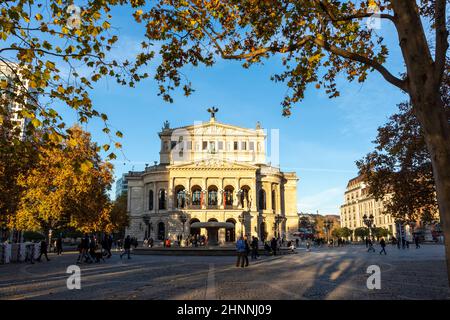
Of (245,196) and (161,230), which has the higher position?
(245,196)

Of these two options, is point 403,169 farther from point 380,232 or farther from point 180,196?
point 380,232

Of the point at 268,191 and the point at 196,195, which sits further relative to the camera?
the point at 268,191

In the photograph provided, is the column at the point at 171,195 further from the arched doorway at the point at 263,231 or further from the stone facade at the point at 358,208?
the stone facade at the point at 358,208

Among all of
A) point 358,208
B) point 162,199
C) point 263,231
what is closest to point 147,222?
point 162,199

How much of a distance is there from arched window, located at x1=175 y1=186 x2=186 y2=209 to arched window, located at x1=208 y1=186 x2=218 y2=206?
418 centimetres

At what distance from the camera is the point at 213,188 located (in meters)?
63.0

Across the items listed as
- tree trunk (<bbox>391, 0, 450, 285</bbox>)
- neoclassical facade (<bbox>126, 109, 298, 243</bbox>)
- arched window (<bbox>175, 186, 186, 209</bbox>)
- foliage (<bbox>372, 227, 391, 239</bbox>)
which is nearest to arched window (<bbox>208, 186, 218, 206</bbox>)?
neoclassical facade (<bbox>126, 109, 298, 243</bbox>)

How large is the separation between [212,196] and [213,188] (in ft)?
4.46

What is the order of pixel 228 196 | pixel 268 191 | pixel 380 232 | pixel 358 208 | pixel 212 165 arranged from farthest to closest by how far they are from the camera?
pixel 358 208 < pixel 380 232 < pixel 268 191 < pixel 228 196 < pixel 212 165

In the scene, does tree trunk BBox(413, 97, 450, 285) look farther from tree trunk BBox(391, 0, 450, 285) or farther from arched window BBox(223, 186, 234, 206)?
arched window BBox(223, 186, 234, 206)

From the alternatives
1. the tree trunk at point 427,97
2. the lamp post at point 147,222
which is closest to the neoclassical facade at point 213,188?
the lamp post at point 147,222

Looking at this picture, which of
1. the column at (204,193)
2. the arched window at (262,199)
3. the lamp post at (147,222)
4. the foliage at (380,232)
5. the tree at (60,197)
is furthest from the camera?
the foliage at (380,232)

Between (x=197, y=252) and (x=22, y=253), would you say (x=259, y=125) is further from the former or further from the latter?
(x=22, y=253)

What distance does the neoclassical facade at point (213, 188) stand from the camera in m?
59.6
